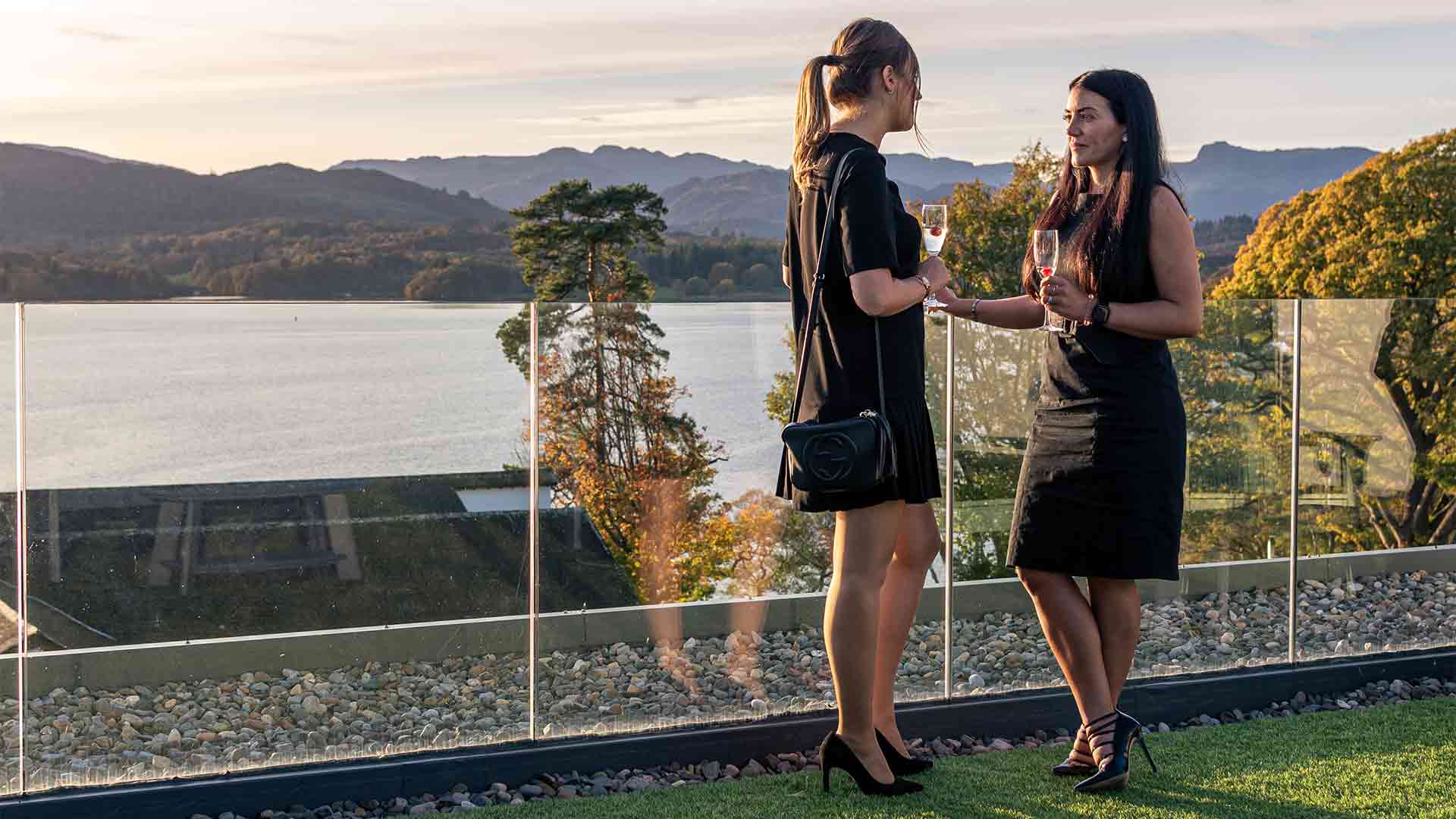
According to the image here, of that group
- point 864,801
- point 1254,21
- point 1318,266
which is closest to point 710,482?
point 864,801

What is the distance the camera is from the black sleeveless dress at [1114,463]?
3066 mm

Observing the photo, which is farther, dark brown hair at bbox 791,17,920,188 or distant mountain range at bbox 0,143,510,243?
distant mountain range at bbox 0,143,510,243

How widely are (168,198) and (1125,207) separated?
2247 cm

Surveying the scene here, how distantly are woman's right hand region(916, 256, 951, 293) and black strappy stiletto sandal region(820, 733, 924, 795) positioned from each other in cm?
108

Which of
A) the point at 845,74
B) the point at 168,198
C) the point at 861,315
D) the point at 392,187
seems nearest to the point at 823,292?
the point at 861,315

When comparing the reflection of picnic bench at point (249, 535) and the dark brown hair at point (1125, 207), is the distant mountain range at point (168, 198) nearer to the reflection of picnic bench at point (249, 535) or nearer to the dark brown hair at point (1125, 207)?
the reflection of picnic bench at point (249, 535)

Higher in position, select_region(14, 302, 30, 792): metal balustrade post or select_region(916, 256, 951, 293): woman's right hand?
select_region(916, 256, 951, 293): woman's right hand

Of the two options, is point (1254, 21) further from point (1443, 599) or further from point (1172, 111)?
point (1172, 111)

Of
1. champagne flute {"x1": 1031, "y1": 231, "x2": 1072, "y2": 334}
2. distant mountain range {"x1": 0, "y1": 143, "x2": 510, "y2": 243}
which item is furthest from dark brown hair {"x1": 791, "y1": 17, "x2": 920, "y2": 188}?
distant mountain range {"x1": 0, "y1": 143, "x2": 510, "y2": 243}

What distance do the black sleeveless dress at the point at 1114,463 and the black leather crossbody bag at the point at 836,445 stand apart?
511 mm

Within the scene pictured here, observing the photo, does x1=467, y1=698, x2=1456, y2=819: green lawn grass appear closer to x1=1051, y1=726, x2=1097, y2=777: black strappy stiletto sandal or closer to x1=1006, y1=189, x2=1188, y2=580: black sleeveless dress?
x1=1051, y1=726, x2=1097, y2=777: black strappy stiletto sandal

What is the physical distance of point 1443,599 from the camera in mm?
4668

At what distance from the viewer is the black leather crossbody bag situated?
282 cm

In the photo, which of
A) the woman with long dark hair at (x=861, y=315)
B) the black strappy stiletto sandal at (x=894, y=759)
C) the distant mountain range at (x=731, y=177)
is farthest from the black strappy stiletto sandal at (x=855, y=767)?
the distant mountain range at (x=731, y=177)
